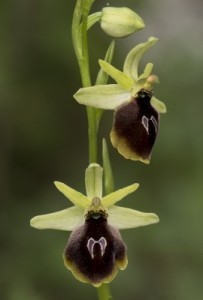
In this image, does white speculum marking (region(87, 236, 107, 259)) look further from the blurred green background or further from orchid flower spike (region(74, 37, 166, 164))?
the blurred green background

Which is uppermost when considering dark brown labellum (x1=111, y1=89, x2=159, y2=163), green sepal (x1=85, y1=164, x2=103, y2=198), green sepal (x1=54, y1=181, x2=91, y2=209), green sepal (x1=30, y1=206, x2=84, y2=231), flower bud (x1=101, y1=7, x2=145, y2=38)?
flower bud (x1=101, y1=7, x2=145, y2=38)

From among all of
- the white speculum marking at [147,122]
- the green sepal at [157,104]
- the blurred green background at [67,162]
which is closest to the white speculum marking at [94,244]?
the white speculum marking at [147,122]

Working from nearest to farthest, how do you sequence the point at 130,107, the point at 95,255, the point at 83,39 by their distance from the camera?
the point at 95,255, the point at 130,107, the point at 83,39

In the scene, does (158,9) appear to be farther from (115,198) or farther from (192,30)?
(115,198)

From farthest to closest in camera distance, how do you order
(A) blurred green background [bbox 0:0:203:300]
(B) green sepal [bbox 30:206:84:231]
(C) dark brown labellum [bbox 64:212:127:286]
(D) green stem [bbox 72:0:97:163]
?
(A) blurred green background [bbox 0:0:203:300] → (D) green stem [bbox 72:0:97:163] → (B) green sepal [bbox 30:206:84:231] → (C) dark brown labellum [bbox 64:212:127:286]

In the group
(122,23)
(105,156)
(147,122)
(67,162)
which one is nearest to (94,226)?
(105,156)

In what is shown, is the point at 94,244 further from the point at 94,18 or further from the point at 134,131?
the point at 94,18

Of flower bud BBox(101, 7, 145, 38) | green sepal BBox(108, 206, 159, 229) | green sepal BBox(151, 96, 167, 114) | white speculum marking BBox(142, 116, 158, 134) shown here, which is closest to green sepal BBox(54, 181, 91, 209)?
green sepal BBox(108, 206, 159, 229)
